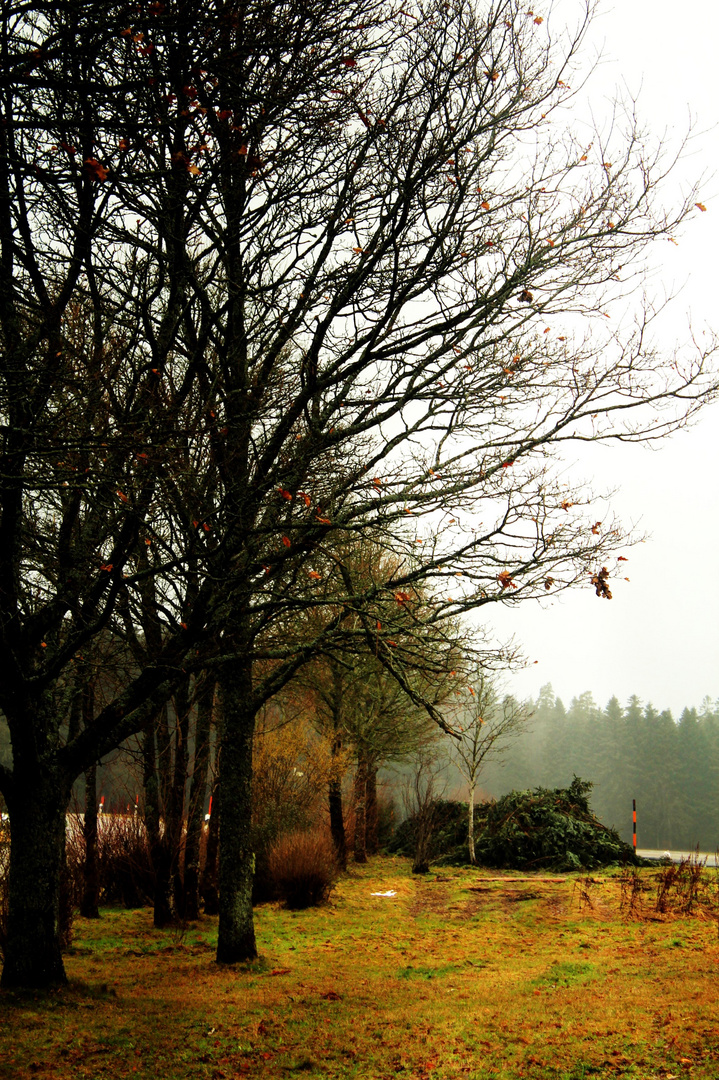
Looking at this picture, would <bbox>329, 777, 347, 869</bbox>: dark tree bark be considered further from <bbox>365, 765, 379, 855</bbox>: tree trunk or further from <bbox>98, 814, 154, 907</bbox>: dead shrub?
<bbox>98, 814, 154, 907</bbox>: dead shrub

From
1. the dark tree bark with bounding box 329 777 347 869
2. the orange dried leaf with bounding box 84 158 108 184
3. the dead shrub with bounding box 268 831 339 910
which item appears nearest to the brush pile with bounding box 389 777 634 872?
the dark tree bark with bounding box 329 777 347 869

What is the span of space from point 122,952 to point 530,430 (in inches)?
284

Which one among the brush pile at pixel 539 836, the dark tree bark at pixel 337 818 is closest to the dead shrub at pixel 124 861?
the dark tree bark at pixel 337 818

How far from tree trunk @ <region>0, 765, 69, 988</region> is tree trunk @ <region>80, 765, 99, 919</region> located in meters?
3.69

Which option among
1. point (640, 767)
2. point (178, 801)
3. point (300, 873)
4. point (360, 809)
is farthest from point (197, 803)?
point (640, 767)

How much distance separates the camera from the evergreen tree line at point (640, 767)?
4891 cm

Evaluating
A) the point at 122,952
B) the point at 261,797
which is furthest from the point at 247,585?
the point at 261,797

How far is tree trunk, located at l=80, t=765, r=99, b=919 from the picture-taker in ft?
32.4

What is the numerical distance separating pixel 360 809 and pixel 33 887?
14.1 metres

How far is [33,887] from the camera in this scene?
19.4ft

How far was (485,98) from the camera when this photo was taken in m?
6.66

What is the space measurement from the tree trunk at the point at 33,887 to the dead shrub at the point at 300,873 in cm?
650

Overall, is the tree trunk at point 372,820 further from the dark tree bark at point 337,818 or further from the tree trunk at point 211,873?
the tree trunk at point 211,873

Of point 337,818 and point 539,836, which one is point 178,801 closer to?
point 337,818
